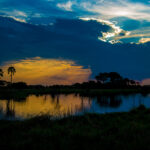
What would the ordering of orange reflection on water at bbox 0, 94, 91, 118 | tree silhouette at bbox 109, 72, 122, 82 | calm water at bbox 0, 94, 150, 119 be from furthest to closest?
1. tree silhouette at bbox 109, 72, 122, 82
2. orange reflection on water at bbox 0, 94, 91, 118
3. calm water at bbox 0, 94, 150, 119

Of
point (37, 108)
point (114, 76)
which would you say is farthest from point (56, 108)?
point (114, 76)

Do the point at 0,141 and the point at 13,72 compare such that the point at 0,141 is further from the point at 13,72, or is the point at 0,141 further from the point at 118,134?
the point at 13,72

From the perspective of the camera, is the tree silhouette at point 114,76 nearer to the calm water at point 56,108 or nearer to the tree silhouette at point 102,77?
the tree silhouette at point 102,77

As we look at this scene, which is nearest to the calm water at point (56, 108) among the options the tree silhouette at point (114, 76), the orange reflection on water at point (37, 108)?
the orange reflection on water at point (37, 108)

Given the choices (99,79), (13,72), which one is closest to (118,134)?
(13,72)

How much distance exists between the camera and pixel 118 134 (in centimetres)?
829

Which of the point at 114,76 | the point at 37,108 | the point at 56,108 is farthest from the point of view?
the point at 114,76

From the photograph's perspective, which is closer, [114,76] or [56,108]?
[56,108]

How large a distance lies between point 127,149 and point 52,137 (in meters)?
3.67

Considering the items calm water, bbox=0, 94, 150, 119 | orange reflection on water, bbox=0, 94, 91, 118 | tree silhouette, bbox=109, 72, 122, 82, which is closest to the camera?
calm water, bbox=0, 94, 150, 119

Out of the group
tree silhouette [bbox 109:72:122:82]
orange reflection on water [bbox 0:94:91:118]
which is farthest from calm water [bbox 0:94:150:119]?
tree silhouette [bbox 109:72:122:82]

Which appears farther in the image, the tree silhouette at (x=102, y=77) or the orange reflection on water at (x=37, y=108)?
the tree silhouette at (x=102, y=77)

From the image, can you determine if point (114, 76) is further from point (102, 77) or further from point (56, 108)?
point (56, 108)

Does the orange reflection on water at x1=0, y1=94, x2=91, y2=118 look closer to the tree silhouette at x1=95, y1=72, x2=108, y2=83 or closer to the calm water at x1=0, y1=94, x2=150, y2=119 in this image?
the calm water at x1=0, y1=94, x2=150, y2=119
